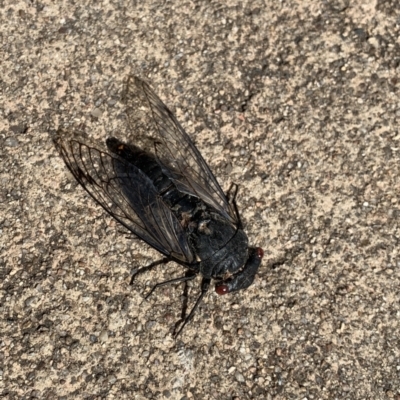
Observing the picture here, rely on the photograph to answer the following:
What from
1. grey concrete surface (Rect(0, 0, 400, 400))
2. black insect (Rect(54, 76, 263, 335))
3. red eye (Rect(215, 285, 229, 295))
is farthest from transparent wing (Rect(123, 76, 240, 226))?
red eye (Rect(215, 285, 229, 295))

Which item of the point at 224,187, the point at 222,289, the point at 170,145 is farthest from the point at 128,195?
the point at 222,289

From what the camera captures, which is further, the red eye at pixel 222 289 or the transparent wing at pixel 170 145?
the transparent wing at pixel 170 145

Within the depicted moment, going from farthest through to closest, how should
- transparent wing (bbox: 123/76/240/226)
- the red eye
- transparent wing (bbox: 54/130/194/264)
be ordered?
1. transparent wing (bbox: 123/76/240/226)
2. transparent wing (bbox: 54/130/194/264)
3. the red eye

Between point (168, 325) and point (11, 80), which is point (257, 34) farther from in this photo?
point (168, 325)

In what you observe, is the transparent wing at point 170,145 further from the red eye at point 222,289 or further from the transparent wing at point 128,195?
the red eye at point 222,289

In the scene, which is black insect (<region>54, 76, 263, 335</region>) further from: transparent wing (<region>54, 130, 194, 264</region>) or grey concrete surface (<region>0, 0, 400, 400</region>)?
grey concrete surface (<region>0, 0, 400, 400</region>)

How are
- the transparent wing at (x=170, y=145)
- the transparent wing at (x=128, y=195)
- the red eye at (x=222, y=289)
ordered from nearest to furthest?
the red eye at (x=222, y=289), the transparent wing at (x=128, y=195), the transparent wing at (x=170, y=145)

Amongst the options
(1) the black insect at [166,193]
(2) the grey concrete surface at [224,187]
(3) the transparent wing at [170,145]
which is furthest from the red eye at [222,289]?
(3) the transparent wing at [170,145]
